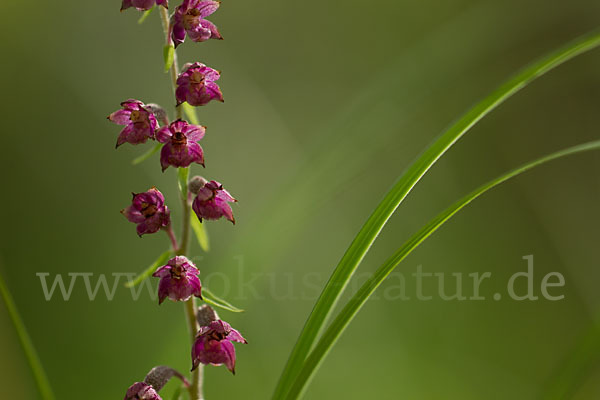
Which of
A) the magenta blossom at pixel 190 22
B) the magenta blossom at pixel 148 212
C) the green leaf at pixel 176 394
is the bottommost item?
the green leaf at pixel 176 394

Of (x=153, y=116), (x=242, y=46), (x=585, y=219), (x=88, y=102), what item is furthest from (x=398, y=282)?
(x=153, y=116)

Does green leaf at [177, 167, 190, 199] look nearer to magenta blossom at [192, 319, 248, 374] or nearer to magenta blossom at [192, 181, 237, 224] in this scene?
magenta blossom at [192, 181, 237, 224]

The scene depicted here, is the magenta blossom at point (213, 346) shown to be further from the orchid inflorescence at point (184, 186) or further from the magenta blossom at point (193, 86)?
the magenta blossom at point (193, 86)

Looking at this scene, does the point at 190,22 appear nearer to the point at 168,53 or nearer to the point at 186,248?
the point at 168,53

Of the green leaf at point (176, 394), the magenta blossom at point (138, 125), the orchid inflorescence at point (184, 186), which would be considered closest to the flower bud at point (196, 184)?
the orchid inflorescence at point (184, 186)

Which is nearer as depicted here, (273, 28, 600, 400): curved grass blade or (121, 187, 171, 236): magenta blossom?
(273, 28, 600, 400): curved grass blade

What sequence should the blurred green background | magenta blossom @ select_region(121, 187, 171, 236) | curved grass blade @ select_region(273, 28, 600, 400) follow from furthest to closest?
the blurred green background
magenta blossom @ select_region(121, 187, 171, 236)
curved grass blade @ select_region(273, 28, 600, 400)

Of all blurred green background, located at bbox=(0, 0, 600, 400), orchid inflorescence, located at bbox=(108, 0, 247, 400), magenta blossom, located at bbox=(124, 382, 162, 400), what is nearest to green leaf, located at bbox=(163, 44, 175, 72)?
orchid inflorescence, located at bbox=(108, 0, 247, 400)

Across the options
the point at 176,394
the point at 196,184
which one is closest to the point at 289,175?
the point at 196,184
